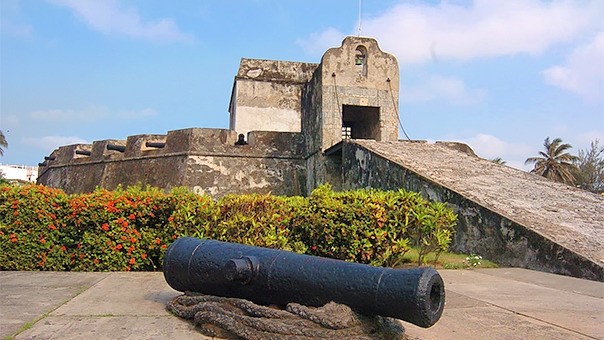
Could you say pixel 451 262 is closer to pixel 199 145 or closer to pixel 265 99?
pixel 199 145

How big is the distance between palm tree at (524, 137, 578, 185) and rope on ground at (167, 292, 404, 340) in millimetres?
30286

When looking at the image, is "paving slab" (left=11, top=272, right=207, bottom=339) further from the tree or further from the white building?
the white building

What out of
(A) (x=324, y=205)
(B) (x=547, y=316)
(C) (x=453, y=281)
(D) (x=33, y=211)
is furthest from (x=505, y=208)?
(D) (x=33, y=211)

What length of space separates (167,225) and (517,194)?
18.2ft

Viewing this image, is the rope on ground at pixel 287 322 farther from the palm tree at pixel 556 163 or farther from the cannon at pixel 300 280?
the palm tree at pixel 556 163

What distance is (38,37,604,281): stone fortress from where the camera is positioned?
6567 mm

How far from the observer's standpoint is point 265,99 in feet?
67.4

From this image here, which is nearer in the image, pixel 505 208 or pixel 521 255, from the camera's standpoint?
pixel 521 255

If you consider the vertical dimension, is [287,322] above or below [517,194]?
below

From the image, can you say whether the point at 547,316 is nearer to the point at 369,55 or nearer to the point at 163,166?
the point at 369,55

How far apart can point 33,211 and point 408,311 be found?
4.90 metres

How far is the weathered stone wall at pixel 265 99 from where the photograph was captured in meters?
20.3

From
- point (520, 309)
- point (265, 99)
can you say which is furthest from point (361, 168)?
point (265, 99)

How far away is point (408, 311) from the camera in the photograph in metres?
2.39
